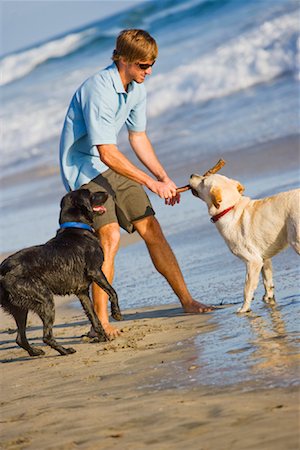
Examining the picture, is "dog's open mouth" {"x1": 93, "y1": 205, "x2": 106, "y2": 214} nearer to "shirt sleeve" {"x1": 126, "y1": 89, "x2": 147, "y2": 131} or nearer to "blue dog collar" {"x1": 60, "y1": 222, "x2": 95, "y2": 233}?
"blue dog collar" {"x1": 60, "y1": 222, "x2": 95, "y2": 233}

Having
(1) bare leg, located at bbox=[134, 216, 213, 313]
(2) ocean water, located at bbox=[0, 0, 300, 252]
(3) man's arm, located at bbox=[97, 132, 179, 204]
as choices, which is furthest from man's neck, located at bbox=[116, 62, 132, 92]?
(2) ocean water, located at bbox=[0, 0, 300, 252]

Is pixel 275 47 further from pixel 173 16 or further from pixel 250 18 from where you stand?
pixel 173 16

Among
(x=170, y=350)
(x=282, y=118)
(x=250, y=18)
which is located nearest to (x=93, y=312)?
(x=170, y=350)

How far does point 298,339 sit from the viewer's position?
17.6ft

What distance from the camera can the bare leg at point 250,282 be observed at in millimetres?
6625

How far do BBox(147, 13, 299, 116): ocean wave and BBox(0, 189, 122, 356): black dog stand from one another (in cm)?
1294

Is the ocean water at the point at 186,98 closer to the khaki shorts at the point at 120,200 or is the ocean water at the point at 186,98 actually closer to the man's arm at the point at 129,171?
the khaki shorts at the point at 120,200

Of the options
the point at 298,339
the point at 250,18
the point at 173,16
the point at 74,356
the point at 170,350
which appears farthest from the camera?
the point at 173,16

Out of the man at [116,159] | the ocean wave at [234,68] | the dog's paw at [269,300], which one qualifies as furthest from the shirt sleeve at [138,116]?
the ocean wave at [234,68]

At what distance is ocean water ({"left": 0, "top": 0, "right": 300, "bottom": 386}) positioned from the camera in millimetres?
6281

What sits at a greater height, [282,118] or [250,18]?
[250,18]

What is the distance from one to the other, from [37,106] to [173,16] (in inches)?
319

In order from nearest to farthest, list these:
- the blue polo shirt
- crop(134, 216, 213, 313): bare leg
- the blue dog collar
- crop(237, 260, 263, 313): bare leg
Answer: crop(237, 260, 263, 313): bare leg
the blue dog collar
the blue polo shirt
crop(134, 216, 213, 313): bare leg

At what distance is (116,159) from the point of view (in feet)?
22.5
